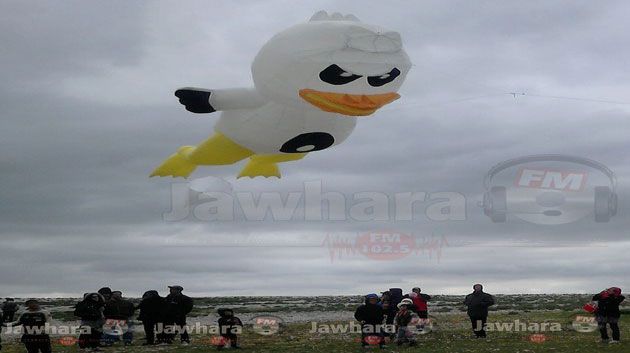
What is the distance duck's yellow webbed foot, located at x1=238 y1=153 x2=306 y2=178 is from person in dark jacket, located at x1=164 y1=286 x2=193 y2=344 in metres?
3.57

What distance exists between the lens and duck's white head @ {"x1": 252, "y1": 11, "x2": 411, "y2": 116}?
11.7 meters

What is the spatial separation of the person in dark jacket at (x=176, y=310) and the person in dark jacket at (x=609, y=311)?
861cm

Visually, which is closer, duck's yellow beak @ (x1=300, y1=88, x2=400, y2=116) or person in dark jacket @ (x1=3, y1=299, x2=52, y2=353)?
duck's yellow beak @ (x1=300, y1=88, x2=400, y2=116)

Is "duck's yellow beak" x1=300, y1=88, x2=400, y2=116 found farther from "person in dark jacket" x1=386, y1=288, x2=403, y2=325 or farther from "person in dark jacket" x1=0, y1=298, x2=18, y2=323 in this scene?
"person in dark jacket" x1=0, y1=298, x2=18, y2=323

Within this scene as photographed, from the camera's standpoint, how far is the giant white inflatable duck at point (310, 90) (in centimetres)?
1174

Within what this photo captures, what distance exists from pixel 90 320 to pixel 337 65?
900 cm

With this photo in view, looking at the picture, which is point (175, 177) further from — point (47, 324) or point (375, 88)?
point (375, 88)

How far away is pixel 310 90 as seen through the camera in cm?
1199

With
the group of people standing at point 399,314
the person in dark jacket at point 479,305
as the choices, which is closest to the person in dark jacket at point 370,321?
the group of people standing at point 399,314

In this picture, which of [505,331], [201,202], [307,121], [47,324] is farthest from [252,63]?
[505,331]

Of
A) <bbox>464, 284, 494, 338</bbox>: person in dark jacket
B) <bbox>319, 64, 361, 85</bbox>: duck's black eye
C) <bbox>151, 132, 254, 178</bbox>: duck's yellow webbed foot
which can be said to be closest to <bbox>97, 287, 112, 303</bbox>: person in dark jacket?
<bbox>151, 132, 254, 178</bbox>: duck's yellow webbed foot

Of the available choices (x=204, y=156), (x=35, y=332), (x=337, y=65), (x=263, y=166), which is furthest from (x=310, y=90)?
(x=35, y=332)

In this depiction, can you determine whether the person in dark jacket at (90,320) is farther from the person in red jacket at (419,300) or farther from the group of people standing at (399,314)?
the person in red jacket at (419,300)

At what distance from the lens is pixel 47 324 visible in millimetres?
15891
